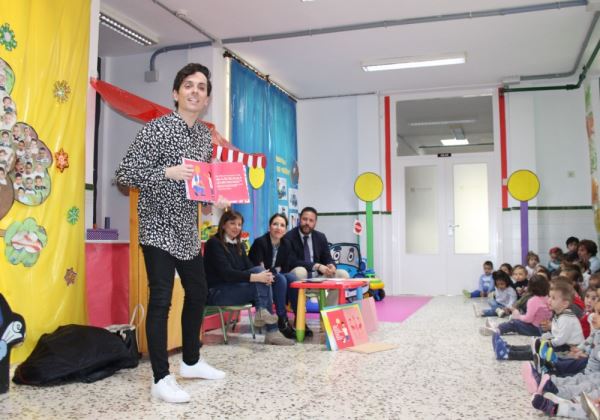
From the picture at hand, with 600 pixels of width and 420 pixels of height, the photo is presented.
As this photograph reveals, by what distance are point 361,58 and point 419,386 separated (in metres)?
5.37

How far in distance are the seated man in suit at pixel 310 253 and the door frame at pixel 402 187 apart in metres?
3.82

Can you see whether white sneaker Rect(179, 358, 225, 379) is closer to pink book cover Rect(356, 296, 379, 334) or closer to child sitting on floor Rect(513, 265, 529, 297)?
pink book cover Rect(356, 296, 379, 334)

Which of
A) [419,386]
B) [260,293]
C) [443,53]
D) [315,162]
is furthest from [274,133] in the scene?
[419,386]

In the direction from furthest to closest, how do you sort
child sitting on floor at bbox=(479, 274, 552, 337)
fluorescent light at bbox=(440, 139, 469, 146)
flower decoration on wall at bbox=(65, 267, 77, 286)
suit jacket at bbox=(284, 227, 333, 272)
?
1. fluorescent light at bbox=(440, 139, 469, 146)
2. suit jacket at bbox=(284, 227, 333, 272)
3. child sitting on floor at bbox=(479, 274, 552, 337)
4. flower decoration on wall at bbox=(65, 267, 77, 286)

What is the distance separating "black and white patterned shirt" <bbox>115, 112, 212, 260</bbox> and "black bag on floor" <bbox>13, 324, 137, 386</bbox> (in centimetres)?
94

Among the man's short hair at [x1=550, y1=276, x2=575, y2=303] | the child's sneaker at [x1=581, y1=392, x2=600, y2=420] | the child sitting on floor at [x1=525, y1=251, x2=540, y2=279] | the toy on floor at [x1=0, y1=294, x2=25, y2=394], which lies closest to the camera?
the child's sneaker at [x1=581, y1=392, x2=600, y2=420]

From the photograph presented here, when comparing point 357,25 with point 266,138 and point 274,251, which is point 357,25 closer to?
point 266,138

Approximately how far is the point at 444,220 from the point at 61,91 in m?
Answer: 6.58

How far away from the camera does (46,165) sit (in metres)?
3.84

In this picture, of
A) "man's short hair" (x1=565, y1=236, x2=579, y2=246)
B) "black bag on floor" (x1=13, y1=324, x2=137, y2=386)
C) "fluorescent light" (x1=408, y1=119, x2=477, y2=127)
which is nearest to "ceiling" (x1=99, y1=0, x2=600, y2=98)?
"fluorescent light" (x1=408, y1=119, x2=477, y2=127)

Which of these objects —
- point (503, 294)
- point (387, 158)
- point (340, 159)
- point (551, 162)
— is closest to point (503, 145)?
point (551, 162)

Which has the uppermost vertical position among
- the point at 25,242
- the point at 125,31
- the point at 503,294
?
the point at 125,31

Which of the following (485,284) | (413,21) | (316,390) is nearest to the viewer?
(316,390)

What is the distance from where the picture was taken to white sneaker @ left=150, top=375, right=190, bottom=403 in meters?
2.59
